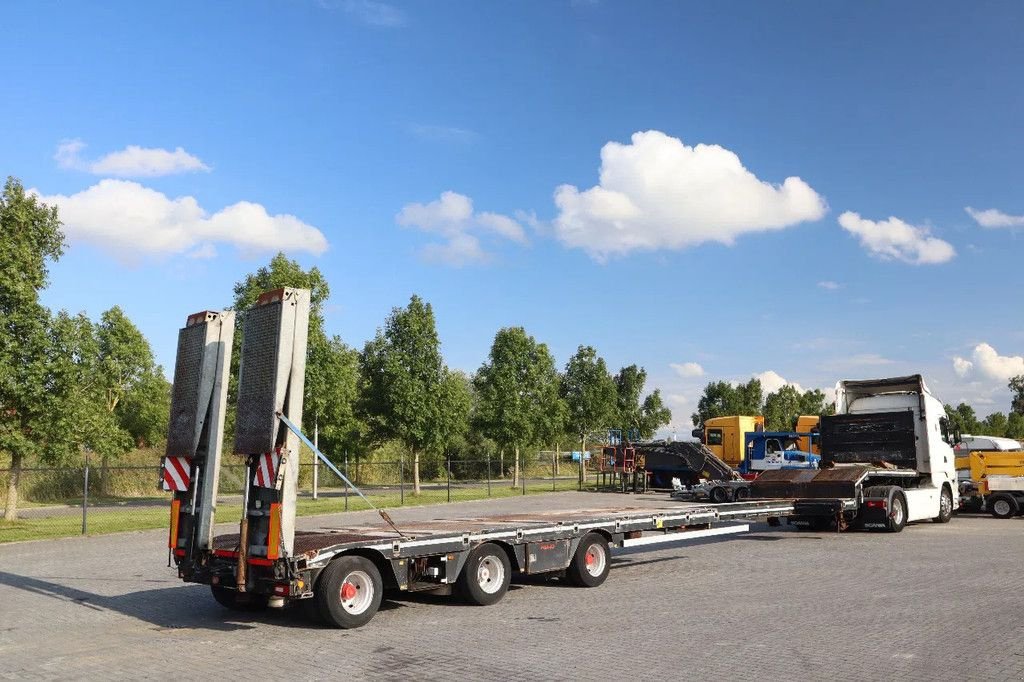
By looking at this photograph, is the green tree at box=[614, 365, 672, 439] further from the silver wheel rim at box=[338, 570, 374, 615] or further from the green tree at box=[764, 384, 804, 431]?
the silver wheel rim at box=[338, 570, 374, 615]

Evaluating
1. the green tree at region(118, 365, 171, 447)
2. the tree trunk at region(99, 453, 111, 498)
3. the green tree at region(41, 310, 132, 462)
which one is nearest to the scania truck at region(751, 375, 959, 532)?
the green tree at region(41, 310, 132, 462)

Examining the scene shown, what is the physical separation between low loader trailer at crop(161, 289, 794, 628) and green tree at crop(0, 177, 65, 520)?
47.4ft

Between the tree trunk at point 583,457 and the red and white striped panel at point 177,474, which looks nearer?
the red and white striped panel at point 177,474

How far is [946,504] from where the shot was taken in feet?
74.6

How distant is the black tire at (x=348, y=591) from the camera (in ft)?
30.1

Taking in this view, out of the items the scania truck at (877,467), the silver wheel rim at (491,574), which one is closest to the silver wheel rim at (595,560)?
the silver wheel rim at (491,574)

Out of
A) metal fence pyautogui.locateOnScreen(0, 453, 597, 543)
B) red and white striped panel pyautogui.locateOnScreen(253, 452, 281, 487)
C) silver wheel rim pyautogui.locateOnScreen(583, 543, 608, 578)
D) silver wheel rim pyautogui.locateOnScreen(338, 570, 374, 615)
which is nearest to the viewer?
red and white striped panel pyautogui.locateOnScreen(253, 452, 281, 487)

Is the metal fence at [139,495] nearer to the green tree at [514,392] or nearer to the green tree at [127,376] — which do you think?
the green tree at [514,392]

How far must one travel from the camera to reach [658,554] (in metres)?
16.2

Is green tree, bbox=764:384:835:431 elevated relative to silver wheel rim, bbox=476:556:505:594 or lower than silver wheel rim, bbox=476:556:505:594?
elevated

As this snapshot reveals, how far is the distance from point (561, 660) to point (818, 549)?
10.8 meters

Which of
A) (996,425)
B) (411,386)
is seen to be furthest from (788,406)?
(411,386)

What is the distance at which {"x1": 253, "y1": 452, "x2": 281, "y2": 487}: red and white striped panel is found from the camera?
9.12m

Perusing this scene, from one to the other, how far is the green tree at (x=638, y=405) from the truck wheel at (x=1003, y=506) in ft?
162
